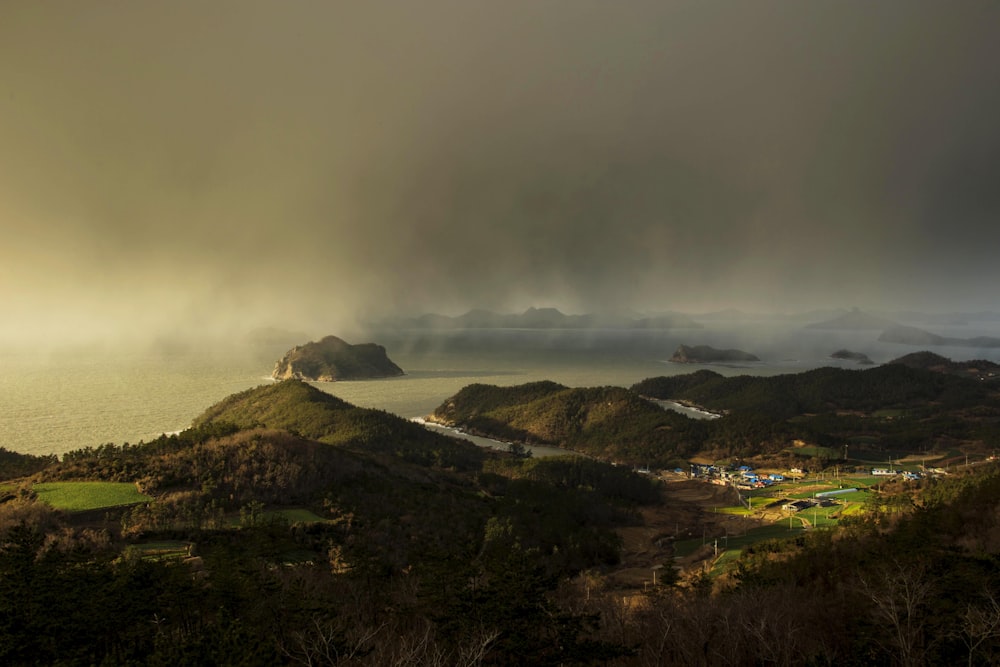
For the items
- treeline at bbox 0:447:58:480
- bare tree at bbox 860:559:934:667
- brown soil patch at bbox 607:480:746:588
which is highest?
bare tree at bbox 860:559:934:667

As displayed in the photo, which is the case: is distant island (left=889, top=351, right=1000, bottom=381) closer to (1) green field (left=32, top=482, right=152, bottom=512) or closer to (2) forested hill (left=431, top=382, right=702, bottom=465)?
(2) forested hill (left=431, top=382, right=702, bottom=465)

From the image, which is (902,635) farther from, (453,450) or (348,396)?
(348,396)

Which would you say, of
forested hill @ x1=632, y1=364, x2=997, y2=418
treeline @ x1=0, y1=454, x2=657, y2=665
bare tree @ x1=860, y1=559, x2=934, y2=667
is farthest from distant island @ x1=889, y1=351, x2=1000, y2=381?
treeline @ x1=0, y1=454, x2=657, y2=665

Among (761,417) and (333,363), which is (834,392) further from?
(333,363)

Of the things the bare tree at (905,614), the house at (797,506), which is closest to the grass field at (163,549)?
the bare tree at (905,614)

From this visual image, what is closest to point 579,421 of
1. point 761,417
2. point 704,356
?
point 761,417

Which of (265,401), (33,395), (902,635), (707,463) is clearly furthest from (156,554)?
(33,395)
